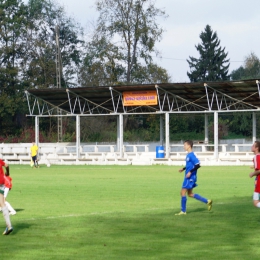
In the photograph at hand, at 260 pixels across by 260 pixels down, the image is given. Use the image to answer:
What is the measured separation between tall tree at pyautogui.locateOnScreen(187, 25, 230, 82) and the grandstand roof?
161 feet

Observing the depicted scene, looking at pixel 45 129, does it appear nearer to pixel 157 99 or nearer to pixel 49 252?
pixel 157 99

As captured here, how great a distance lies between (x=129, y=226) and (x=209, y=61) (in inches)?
3709

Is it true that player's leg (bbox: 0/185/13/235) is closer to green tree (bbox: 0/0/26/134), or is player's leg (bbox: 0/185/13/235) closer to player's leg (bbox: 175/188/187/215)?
player's leg (bbox: 175/188/187/215)

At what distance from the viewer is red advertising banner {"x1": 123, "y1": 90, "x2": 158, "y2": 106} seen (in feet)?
166

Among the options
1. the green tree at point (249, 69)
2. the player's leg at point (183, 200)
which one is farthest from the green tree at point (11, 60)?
the player's leg at point (183, 200)

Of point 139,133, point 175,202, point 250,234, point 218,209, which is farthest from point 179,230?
point 139,133

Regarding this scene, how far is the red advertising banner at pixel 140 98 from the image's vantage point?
166ft

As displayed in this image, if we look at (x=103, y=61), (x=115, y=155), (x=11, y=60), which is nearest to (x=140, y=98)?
(x=115, y=155)

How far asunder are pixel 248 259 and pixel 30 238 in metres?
4.26

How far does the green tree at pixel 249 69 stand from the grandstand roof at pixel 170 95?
57.8 metres

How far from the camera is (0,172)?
41.5ft

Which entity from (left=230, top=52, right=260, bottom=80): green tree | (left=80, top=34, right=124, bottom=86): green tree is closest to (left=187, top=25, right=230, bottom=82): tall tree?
(left=230, top=52, right=260, bottom=80): green tree

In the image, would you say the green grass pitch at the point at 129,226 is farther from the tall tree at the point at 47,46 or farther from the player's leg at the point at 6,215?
the tall tree at the point at 47,46

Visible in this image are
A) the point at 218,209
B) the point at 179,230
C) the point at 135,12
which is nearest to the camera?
the point at 179,230
